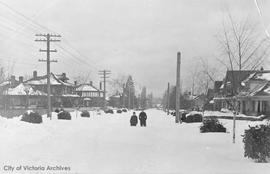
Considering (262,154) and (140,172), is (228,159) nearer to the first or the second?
(262,154)

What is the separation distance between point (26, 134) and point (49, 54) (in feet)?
60.0

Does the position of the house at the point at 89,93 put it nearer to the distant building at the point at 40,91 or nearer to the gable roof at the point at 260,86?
the distant building at the point at 40,91

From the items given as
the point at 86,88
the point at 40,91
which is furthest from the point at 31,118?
the point at 86,88

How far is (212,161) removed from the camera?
11172 mm

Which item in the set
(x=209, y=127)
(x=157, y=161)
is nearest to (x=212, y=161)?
(x=157, y=161)

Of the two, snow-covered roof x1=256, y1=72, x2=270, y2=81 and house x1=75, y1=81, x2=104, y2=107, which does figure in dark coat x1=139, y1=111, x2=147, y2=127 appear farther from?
house x1=75, y1=81, x2=104, y2=107

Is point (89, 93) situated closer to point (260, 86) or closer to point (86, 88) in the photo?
point (86, 88)

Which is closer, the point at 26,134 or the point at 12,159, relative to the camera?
the point at 12,159

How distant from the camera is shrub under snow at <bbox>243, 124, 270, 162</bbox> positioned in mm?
11273

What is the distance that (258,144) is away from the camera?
37.5 feet

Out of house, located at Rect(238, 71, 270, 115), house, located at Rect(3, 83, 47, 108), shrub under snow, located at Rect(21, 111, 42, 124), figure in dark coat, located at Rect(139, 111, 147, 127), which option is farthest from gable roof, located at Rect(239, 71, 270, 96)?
house, located at Rect(3, 83, 47, 108)

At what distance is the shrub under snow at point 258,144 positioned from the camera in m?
11.3

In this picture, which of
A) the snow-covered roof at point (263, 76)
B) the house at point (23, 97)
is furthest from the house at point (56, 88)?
the snow-covered roof at point (263, 76)

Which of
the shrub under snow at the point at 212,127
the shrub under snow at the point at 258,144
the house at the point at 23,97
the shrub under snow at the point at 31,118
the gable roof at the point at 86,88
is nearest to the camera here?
the shrub under snow at the point at 258,144
